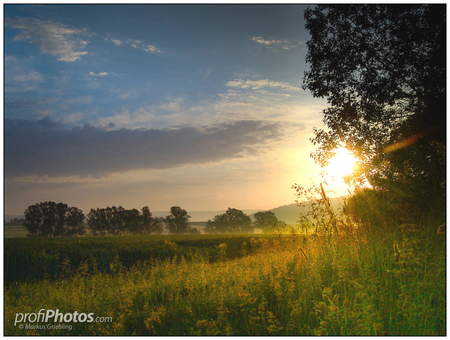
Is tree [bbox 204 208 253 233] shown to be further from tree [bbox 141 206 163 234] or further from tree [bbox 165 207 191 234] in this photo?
tree [bbox 141 206 163 234]

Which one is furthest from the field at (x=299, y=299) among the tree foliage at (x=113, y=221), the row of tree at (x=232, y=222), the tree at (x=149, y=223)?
the row of tree at (x=232, y=222)

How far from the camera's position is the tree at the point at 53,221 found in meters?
31.8

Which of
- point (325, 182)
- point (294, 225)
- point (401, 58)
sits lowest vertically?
point (294, 225)

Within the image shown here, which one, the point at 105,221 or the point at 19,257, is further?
the point at 105,221

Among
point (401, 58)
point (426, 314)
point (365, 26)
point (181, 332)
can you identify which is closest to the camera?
point (426, 314)

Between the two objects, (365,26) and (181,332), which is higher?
(365,26)

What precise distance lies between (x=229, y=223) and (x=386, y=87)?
47.3 m

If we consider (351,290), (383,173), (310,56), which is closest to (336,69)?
(310,56)

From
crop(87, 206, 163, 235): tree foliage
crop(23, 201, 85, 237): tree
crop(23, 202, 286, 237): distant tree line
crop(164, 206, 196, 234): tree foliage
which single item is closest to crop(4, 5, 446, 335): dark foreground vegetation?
crop(23, 202, 286, 237): distant tree line

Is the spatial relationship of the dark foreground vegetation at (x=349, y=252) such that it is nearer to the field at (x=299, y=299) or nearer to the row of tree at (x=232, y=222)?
the field at (x=299, y=299)

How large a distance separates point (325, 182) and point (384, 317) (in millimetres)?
2980

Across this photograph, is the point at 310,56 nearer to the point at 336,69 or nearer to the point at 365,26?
the point at 336,69

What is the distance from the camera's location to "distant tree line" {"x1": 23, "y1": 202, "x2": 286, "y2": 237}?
33.9 metres

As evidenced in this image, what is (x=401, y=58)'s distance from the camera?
8258 millimetres
